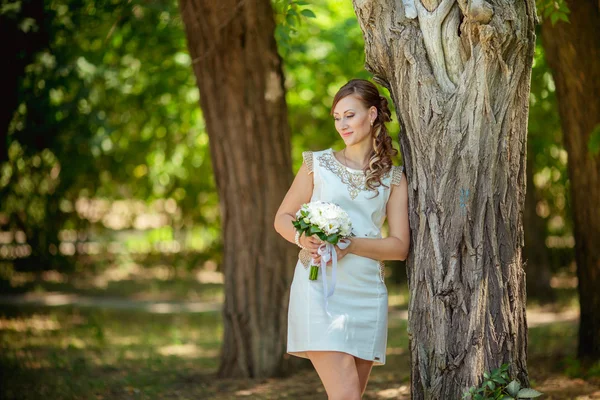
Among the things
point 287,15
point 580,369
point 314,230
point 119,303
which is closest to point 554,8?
point 287,15

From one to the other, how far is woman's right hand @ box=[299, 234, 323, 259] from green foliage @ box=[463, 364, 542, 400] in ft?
3.37

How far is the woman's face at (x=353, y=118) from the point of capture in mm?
4082

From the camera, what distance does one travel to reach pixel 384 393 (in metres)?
6.20

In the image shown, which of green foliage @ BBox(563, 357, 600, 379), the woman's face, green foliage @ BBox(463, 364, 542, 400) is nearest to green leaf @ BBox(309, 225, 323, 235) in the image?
the woman's face

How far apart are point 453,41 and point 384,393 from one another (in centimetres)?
337

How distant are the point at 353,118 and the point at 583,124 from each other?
3310mm

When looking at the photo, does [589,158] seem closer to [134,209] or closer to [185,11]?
[185,11]

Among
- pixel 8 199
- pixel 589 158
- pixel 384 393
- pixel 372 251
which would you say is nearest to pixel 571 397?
pixel 384 393

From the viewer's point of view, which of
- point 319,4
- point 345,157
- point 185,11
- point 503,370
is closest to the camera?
point 503,370

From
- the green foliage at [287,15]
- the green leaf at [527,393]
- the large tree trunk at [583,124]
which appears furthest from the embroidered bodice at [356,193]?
the large tree trunk at [583,124]

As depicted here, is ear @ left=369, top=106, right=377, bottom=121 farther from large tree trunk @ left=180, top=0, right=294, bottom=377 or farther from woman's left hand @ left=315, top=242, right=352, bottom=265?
large tree trunk @ left=180, top=0, right=294, bottom=377

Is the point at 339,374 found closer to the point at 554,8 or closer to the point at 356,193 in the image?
the point at 356,193

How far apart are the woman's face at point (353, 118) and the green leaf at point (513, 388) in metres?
1.48

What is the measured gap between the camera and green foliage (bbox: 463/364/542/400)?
12.2ft
